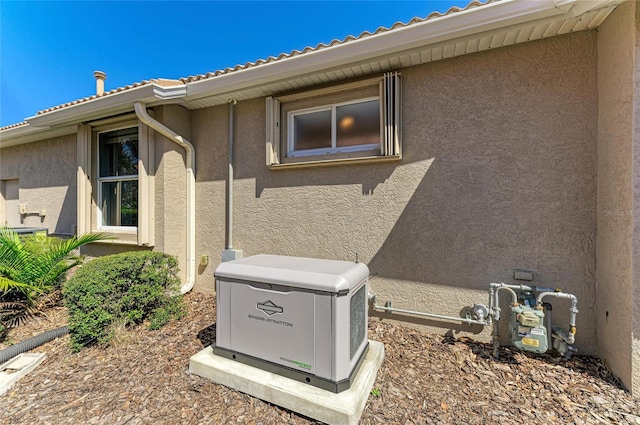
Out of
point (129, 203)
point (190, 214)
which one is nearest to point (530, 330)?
point (190, 214)

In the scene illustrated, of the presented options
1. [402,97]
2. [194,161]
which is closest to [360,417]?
[402,97]

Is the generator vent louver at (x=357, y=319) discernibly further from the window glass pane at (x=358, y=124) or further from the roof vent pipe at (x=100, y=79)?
the roof vent pipe at (x=100, y=79)

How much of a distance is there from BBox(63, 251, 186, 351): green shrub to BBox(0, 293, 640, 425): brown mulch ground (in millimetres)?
261

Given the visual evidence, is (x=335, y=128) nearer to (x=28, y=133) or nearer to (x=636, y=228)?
(x=636, y=228)

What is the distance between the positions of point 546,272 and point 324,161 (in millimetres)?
3439

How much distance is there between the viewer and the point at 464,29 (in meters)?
3.13

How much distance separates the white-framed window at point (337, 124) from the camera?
12.8 ft

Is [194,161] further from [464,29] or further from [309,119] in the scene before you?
[464,29]

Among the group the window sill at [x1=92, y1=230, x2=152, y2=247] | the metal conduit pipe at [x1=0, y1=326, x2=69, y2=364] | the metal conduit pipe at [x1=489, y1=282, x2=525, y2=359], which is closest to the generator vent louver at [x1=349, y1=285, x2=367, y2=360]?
the metal conduit pipe at [x1=489, y1=282, x2=525, y2=359]

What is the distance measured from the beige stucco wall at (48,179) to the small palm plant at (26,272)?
9.11ft

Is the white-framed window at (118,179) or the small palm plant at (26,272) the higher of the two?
the white-framed window at (118,179)

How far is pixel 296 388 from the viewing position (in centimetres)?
241

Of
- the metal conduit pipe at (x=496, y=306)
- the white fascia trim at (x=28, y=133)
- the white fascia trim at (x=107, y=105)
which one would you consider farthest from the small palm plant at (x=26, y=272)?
the metal conduit pipe at (x=496, y=306)

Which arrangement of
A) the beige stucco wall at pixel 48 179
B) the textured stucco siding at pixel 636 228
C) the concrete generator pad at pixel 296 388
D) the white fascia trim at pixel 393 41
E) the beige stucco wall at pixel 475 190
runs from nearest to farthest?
the concrete generator pad at pixel 296 388 → the textured stucco siding at pixel 636 228 → the white fascia trim at pixel 393 41 → the beige stucco wall at pixel 475 190 → the beige stucco wall at pixel 48 179
